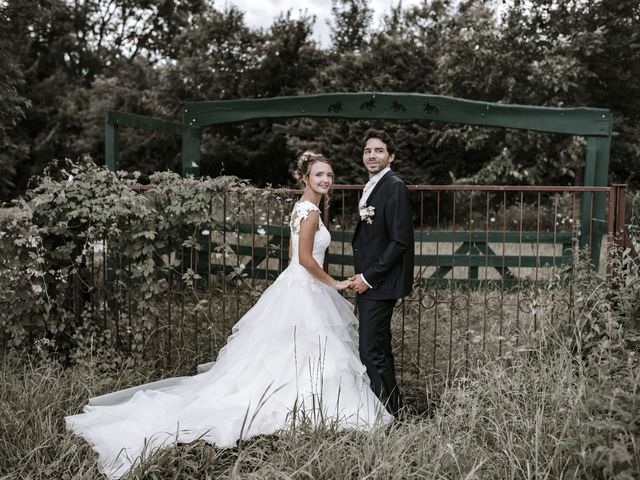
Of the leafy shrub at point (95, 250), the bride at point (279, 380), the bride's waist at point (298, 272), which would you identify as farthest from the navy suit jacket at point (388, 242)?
the leafy shrub at point (95, 250)

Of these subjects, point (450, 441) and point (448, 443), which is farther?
point (450, 441)

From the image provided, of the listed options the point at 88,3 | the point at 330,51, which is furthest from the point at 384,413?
the point at 88,3

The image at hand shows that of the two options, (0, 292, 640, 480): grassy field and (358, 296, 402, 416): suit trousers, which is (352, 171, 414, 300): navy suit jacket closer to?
(358, 296, 402, 416): suit trousers

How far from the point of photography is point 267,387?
406 centimetres

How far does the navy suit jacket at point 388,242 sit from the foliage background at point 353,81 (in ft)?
28.2

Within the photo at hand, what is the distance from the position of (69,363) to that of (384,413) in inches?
113

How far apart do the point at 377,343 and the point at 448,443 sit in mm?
1087

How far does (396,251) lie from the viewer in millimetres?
4137

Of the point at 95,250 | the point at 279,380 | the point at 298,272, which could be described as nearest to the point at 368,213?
the point at 298,272

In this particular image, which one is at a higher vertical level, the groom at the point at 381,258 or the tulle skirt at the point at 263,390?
the groom at the point at 381,258

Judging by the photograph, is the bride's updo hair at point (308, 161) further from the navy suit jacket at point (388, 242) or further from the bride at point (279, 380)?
the navy suit jacket at point (388, 242)

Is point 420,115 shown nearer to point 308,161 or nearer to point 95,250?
point 308,161

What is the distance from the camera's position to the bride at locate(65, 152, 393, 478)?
3.88 m

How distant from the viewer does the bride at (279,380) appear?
3.88m
